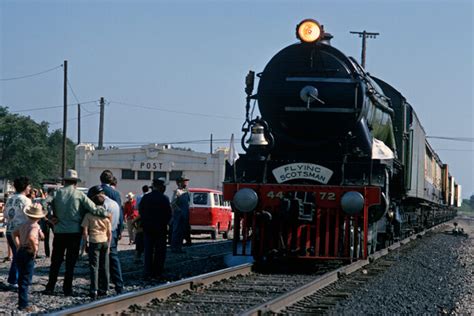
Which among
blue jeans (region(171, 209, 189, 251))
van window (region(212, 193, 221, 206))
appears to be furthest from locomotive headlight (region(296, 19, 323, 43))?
van window (region(212, 193, 221, 206))

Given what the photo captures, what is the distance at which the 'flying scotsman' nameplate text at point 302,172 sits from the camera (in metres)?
14.1

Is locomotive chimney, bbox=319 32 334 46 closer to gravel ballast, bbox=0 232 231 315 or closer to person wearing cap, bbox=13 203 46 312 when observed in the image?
gravel ballast, bbox=0 232 231 315

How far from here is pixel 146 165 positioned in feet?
181

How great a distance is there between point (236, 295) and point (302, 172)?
12.4ft

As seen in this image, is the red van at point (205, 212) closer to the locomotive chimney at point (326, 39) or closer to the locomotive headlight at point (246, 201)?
the locomotive chimney at point (326, 39)

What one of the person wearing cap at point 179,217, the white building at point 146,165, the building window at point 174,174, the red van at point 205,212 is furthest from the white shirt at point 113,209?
the building window at point 174,174

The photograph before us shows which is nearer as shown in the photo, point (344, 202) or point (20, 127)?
point (344, 202)

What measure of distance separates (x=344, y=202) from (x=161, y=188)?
286cm

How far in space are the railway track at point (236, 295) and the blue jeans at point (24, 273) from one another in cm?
125

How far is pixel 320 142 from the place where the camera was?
47.2ft

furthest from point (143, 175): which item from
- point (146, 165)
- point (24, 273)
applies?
point (24, 273)

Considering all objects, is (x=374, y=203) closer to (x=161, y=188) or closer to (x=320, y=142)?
(x=320, y=142)

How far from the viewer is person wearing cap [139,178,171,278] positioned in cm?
1349

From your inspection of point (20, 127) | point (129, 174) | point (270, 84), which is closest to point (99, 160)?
point (129, 174)
